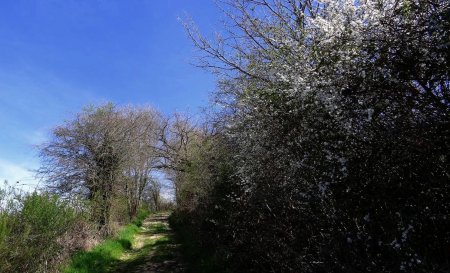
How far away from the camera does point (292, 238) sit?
18.9 feet

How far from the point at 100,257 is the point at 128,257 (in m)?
1.90

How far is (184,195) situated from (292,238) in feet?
50.2

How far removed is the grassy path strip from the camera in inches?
475

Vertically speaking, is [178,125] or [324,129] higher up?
[178,125]

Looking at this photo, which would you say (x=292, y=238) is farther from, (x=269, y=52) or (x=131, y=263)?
(x=131, y=263)

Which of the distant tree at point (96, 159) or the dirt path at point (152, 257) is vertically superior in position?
the distant tree at point (96, 159)

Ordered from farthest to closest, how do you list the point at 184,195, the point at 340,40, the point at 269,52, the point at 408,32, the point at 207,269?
the point at 184,195 < the point at 207,269 < the point at 269,52 < the point at 340,40 < the point at 408,32

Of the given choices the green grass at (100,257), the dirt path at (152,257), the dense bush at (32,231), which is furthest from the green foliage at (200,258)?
the dense bush at (32,231)

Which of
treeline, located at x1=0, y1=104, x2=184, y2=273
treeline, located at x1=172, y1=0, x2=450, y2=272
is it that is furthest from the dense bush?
treeline, located at x1=172, y1=0, x2=450, y2=272

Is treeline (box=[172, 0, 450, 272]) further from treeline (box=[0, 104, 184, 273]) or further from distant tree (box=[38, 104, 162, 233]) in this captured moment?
distant tree (box=[38, 104, 162, 233])

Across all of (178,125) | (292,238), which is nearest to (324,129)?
(292,238)

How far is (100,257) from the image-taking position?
43.5 ft

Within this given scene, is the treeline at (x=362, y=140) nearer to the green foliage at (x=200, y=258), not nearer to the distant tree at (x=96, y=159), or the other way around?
the green foliage at (x=200, y=258)

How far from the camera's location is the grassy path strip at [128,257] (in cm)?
1205
